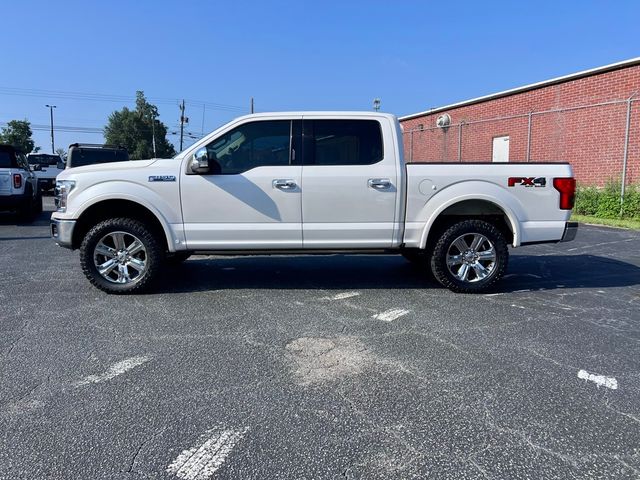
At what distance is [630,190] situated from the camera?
1211cm

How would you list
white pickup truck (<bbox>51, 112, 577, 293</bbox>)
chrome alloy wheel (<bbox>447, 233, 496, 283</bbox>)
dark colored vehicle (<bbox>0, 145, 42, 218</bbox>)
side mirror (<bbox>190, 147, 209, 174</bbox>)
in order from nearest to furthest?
side mirror (<bbox>190, 147, 209, 174</bbox>)
white pickup truck (<bbox>51, 112, 577, 293</bbox>)
chrome alloy wheel (<bbox>447, 233, 496, 283</bbox>)
dark colored vehicle (<bbox>0, 145, 42, 218</bbox>)

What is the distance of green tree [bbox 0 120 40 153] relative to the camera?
5844 cm

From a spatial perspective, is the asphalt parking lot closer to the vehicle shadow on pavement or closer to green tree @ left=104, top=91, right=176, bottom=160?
the vehicle shadow on pavement

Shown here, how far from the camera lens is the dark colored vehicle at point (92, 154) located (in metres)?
14.6

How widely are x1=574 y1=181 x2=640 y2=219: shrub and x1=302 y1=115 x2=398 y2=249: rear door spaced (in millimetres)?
9635

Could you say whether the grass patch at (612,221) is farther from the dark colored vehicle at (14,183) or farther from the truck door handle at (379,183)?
the dark colored vehicle at (14,183)

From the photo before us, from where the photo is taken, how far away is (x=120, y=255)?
5.39 m

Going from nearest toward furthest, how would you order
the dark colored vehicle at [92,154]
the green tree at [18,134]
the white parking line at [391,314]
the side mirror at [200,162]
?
the white parking line at [391,314] < the side mirror at [200,162] < the dark colored vehicle at [92,154] < the green tree at [18,134]

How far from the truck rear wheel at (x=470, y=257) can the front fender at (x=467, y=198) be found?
0.24 m

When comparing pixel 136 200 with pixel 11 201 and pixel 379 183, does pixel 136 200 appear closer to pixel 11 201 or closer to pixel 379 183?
pixel 379 183

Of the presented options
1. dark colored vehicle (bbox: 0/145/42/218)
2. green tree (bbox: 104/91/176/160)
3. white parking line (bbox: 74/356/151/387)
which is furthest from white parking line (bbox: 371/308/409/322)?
green tree (bbox: 104/91/176/160)

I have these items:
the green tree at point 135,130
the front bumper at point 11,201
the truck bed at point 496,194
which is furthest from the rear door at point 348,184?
the green tree at point 135,130

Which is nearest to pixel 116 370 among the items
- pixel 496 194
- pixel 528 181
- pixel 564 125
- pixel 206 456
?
pixel 206 456

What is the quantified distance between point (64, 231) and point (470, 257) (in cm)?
467
